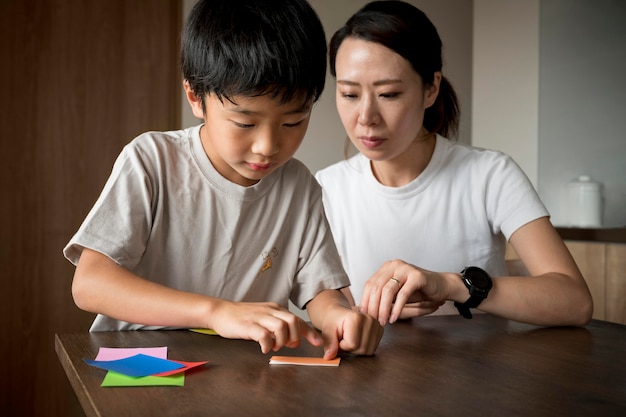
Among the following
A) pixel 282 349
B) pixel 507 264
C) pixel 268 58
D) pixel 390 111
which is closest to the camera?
pixel 282 349

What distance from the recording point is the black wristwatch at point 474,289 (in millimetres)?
1274

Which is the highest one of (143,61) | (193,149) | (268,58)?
(143,61)

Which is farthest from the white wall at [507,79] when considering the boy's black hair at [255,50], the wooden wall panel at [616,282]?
the boy's black hair at [255,50]

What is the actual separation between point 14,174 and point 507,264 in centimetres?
208

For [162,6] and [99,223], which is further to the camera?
[162,6]

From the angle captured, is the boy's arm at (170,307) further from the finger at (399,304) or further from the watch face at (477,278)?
the watch face at (477,278)

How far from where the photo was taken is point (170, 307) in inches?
40.8

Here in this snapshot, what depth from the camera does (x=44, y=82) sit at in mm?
3014

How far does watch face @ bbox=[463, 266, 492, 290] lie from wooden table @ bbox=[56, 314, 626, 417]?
14 centimetres

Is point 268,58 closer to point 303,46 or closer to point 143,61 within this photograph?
point 303,46

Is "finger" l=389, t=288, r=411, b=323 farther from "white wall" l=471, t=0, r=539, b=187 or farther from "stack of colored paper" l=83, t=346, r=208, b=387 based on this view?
"white wall" l=471, t=0, r=539, b=187

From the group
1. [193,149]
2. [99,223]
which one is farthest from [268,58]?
[99,223]

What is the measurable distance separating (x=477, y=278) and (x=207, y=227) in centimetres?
50

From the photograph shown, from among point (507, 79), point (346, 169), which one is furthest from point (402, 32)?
point (507, 79)
